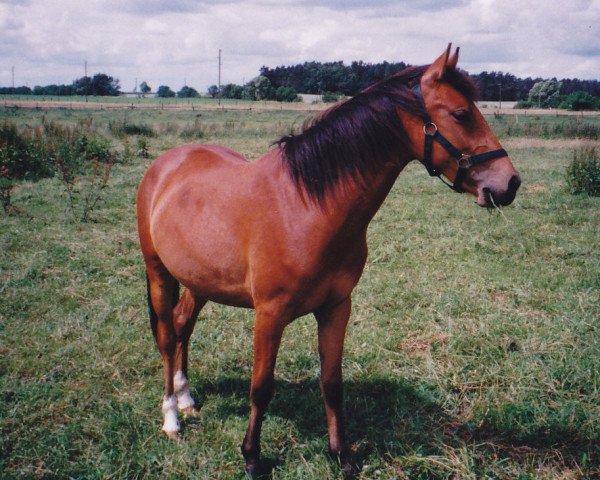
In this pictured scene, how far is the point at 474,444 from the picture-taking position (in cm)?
304

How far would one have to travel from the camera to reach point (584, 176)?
1066 cm

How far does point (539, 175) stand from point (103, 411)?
13.5 m

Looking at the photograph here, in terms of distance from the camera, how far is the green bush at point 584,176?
419 inches

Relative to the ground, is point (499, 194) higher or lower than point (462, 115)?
lower

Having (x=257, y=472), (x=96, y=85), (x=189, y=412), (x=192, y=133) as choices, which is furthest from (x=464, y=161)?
(x=96, y=85)

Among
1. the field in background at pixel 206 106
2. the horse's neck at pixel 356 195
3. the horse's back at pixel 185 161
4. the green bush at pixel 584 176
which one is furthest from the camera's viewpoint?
the field in background at pixel 206 106

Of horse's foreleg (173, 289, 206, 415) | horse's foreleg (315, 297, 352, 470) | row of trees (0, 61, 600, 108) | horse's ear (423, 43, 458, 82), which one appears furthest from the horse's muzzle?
row of trees (0, 61, 600, 108)

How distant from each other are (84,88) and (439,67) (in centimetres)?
9769

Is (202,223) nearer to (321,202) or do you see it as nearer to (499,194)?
(321,202)

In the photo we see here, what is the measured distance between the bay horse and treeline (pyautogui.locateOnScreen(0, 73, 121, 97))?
92.5 meters

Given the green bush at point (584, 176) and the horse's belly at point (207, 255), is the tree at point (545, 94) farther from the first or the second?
the horse's belly at point (207, 255)

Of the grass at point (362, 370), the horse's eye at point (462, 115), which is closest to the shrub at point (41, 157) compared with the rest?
the grass at point (362, 370)

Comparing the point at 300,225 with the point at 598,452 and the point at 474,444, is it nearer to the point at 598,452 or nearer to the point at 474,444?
the point at 474,444

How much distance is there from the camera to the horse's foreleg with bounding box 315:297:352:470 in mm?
2848
